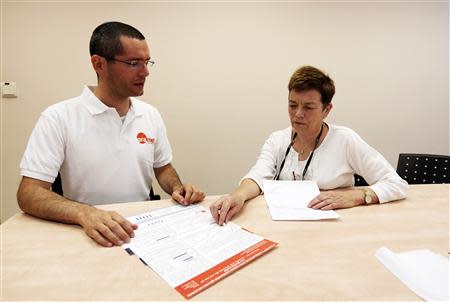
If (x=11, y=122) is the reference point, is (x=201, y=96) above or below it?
above

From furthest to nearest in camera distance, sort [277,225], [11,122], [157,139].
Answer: [11,122] < [157,139] < [277,225]

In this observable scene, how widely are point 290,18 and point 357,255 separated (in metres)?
2.20

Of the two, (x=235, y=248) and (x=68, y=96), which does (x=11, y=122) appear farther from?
(x=235, y=248)

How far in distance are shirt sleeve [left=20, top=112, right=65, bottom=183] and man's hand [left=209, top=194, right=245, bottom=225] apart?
731mm

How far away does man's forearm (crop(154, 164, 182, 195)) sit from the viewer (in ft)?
5.22

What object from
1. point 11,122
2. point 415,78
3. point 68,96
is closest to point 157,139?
point 68,96

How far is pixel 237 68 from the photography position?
2.50 metres

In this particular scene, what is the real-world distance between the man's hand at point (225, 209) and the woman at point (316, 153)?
7.3 inches

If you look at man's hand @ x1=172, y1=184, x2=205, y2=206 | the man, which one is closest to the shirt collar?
the man

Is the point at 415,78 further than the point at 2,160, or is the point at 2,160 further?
the point at 415,78

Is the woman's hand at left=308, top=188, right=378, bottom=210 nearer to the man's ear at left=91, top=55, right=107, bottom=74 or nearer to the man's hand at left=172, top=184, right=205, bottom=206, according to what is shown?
the man's hand at left=172, top=184, right=205, bottom=206

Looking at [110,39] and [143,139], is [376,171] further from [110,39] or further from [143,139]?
[110,39]

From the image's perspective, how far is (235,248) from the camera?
85 centimetres

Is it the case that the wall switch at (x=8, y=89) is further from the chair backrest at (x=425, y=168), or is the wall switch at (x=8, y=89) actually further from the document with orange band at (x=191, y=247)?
the chair backrest at (x=425, y=168)
